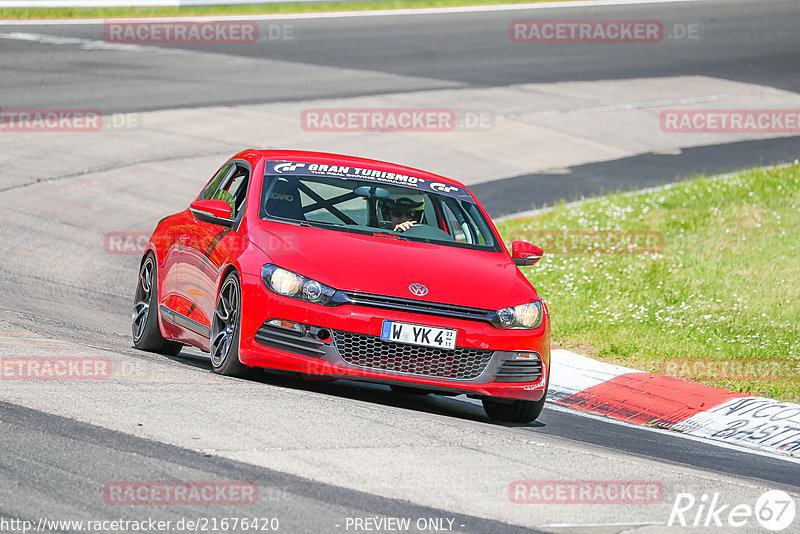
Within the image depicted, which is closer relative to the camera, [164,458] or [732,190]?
[164,458]

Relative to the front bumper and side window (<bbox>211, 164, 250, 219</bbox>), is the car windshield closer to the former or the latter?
side window (<bbox>211, 164, 250, 219</bbox>)

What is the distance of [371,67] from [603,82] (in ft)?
16.6

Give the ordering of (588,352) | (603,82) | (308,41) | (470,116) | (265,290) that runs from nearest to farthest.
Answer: (265,290), (588,352), (470,116), (603,82), (308,41)

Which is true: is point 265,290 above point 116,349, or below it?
above

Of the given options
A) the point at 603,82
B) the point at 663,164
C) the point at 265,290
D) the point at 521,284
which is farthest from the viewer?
the point at 603,82

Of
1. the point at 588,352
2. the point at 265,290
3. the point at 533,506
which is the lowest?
the point at 588,352

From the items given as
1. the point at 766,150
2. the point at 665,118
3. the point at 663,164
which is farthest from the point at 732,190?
the point at 665,118

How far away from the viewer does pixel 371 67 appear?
27188mm

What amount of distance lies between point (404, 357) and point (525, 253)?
1.68m

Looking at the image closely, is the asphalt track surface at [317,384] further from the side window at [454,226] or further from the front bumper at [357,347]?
the side window at [454,226]

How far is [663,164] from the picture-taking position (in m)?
21.2

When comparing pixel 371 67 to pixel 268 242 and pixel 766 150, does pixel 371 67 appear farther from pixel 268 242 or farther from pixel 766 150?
pixel 268 242

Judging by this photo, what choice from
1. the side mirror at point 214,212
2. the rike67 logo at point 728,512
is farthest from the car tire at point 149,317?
the rike67 logo at point 728,512

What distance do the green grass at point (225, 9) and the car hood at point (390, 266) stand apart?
23.6 meters
